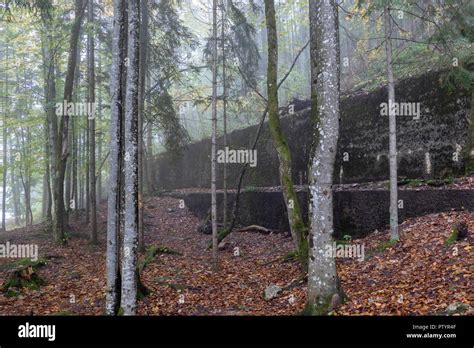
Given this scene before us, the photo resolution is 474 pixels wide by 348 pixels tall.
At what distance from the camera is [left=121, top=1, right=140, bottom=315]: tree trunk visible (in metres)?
6.04

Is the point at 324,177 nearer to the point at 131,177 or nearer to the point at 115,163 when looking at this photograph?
the point at 131,177

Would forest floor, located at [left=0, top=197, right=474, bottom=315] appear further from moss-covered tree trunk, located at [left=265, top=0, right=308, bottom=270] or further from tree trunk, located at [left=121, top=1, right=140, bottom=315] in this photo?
tree trunk, located at [left=121, top=1, right=140, bottom=315]

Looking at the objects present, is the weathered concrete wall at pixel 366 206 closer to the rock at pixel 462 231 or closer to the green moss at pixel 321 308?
the rock at pixel 462 231

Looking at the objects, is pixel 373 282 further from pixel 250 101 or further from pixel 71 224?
pixel 250 101

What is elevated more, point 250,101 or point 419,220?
point 250,101

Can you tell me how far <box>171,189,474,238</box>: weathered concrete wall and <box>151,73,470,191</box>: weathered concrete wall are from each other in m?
1.33

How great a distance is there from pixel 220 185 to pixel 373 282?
14.1 meters

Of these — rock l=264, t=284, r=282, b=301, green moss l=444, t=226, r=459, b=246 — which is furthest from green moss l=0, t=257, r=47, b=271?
green moss l=444, t=226, r=459, b=246

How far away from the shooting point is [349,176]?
1212cm

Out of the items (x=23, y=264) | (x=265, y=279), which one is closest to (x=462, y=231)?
(x=265, y=279)

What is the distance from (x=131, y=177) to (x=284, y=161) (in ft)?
12.9

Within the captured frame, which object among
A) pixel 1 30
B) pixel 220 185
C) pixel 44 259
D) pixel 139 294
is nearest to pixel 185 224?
pixel 220 185

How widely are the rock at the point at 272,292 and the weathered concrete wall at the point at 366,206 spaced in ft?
11.6
